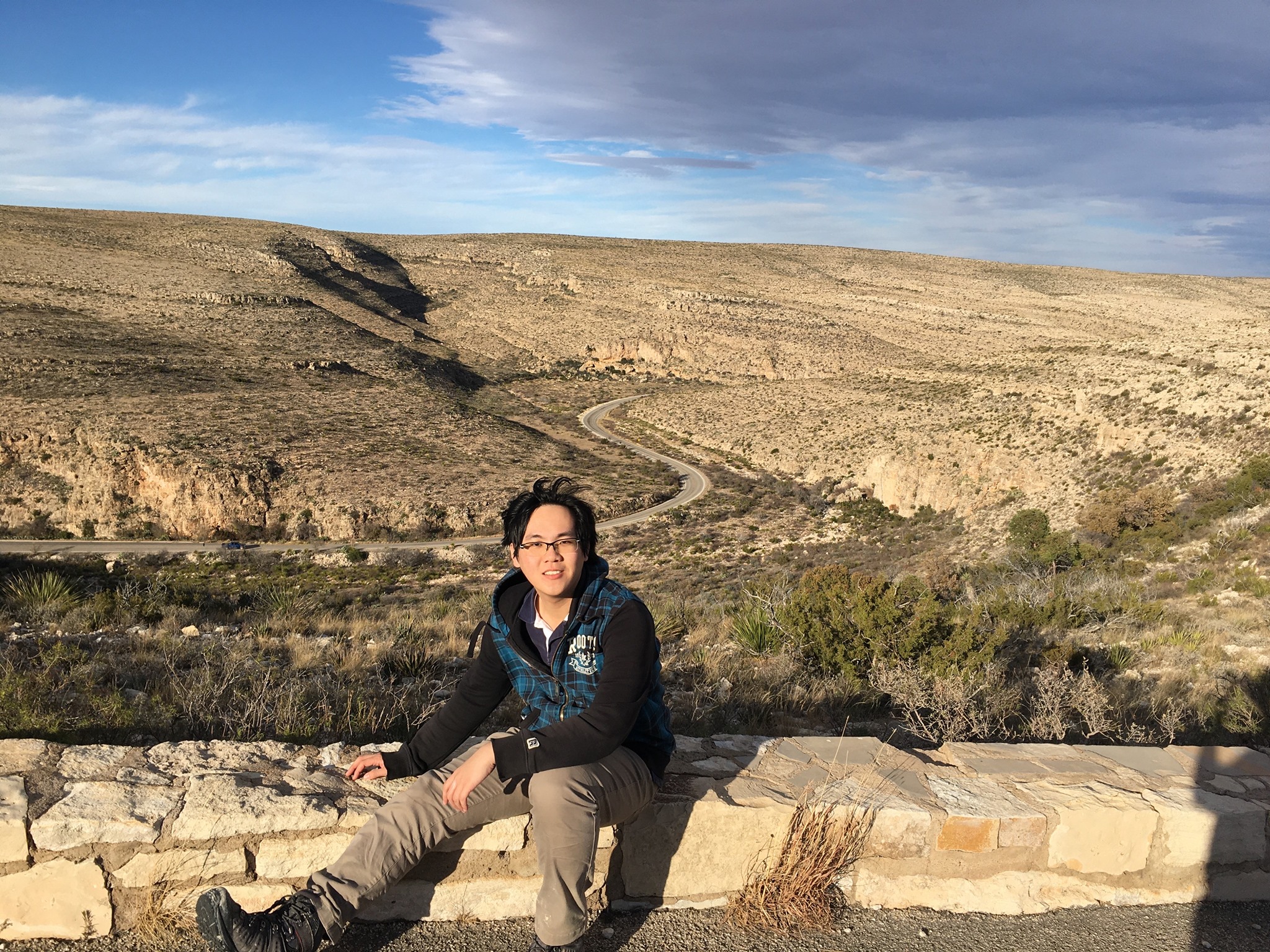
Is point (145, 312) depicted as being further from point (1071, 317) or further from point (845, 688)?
point (1071, 317)

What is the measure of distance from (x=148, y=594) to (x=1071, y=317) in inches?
2842

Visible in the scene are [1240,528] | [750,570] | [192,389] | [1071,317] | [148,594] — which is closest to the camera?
[148,594]

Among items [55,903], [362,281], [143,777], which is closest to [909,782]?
[143,777]

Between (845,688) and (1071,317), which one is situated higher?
(1071,317)

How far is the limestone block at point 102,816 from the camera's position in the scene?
280 cm

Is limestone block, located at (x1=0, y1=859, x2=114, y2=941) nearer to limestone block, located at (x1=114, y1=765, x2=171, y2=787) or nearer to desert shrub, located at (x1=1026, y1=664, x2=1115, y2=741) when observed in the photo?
limestone block, located at (x1=114, y1=765, x2=171, y2=787)

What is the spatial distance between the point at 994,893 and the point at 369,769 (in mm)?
2635

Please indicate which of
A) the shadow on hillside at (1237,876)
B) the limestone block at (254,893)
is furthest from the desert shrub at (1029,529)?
the limestone block at (254,893)

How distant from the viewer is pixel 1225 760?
412 cm

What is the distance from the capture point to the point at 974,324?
62.1 metres

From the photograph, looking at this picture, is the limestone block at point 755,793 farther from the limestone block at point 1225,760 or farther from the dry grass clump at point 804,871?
the limestone block at point 1225,760

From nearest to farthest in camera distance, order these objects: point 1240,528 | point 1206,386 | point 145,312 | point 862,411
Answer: point 1240,528 < point 1206,386 < point 862,411 < point 145,312

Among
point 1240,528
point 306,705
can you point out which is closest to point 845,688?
point 306,705

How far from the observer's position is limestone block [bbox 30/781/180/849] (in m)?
2.80
